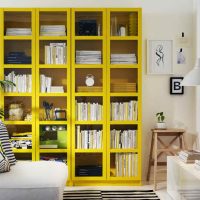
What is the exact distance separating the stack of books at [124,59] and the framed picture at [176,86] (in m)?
0.67

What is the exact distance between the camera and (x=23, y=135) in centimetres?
512

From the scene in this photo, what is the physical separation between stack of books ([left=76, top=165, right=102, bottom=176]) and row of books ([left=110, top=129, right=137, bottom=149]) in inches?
12.9

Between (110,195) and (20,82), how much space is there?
1760 mm

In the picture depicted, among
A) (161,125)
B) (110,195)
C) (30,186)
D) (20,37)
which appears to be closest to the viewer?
(30,186)

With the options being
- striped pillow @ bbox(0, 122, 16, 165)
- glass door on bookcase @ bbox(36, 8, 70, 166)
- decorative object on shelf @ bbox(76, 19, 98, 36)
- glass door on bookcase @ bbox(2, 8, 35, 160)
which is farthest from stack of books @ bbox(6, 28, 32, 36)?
striped pillow @ bbox(0, 122, 16, 165)

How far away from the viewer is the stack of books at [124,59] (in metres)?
5.14

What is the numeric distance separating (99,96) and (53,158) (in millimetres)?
960

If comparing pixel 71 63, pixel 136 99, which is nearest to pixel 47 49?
pixel 71 63

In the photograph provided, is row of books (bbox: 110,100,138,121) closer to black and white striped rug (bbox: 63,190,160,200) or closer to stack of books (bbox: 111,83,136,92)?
stack of books (bbox: 111,83,136,92)

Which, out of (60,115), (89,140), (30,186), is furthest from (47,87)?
(30,186)

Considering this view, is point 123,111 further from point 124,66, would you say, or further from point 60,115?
point 60,115

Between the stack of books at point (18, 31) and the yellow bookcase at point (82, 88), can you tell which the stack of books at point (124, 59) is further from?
the stack of books at point (18, 31)

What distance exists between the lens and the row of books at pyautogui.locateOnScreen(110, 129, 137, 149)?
5.16m

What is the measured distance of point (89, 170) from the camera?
513 cm
